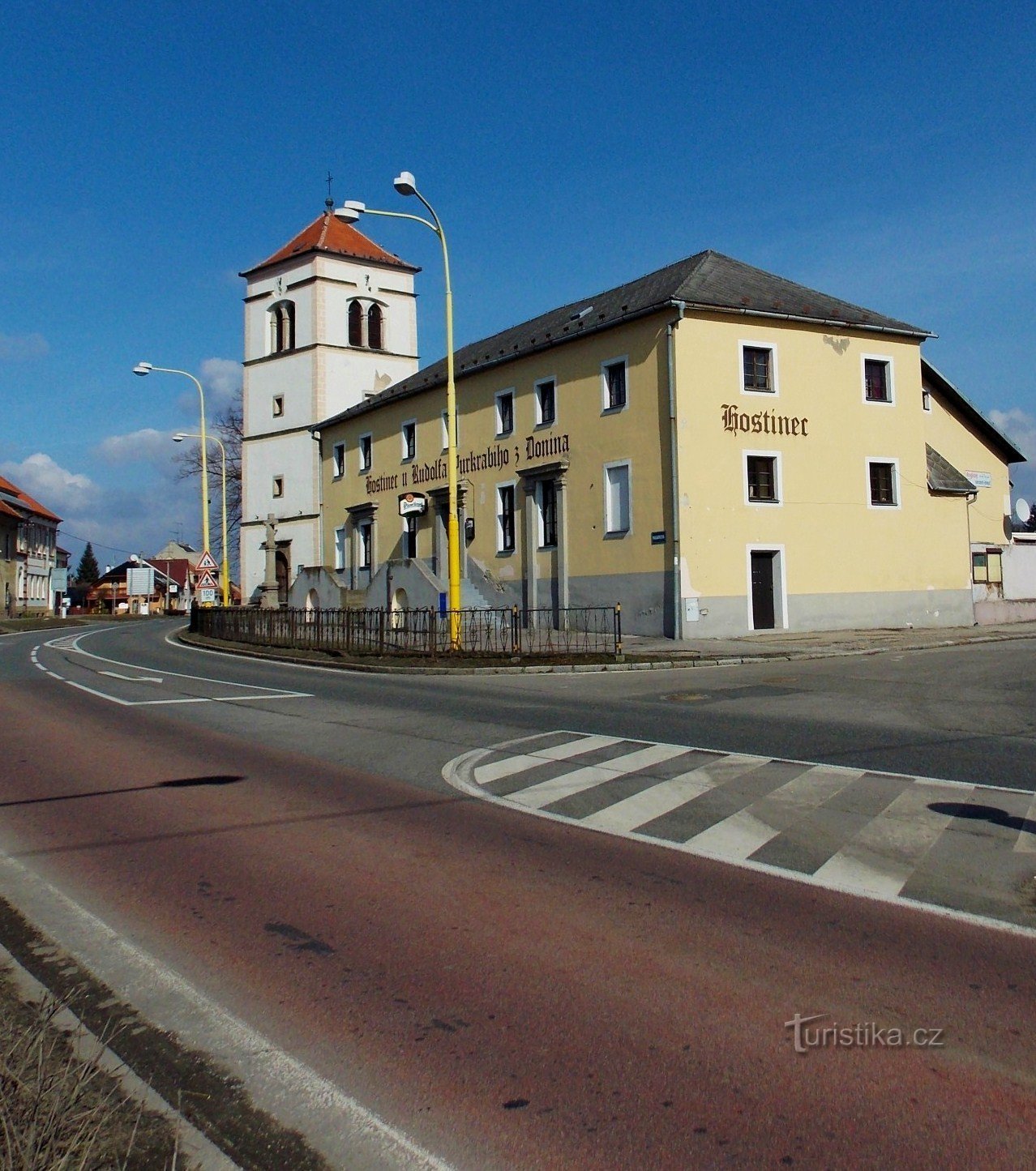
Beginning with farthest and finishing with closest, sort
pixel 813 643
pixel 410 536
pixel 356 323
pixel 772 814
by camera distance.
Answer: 1. pixel 356 323
2. pixel 410 536
3. pixel 813 643
4. pixel 772 814

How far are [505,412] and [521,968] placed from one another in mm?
33750

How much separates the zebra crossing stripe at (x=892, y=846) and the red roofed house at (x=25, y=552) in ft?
260

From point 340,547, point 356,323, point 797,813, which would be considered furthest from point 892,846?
point 356,323

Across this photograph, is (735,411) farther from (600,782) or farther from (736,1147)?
(736,1147)

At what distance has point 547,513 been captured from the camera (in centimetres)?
3512

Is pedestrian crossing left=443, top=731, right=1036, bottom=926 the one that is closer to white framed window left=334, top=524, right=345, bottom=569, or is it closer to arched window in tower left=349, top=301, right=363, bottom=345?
white framed window left=334, top=524, right=345, bottom=569

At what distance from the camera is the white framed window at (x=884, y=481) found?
1292 inches

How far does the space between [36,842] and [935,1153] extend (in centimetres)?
627

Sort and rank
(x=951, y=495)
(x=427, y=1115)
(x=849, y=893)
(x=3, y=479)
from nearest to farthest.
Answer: (x=427, y=1115) < (x=849, y=893) < (x=951, y=495) < (x=3, y=479)

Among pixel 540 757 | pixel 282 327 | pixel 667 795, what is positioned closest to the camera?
pixel 667 795

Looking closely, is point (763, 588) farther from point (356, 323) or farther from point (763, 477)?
point (356, 323)

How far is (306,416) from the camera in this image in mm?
56938

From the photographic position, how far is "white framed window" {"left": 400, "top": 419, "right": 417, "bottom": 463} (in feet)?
142

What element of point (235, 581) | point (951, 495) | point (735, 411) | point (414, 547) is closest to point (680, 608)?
point (735, 411)
